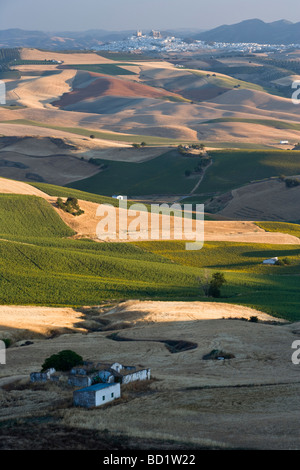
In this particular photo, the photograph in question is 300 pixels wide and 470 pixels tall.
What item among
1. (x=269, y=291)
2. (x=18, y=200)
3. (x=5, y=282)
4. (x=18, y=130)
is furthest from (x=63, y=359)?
(x=18, y=130)

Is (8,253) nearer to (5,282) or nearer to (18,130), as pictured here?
(5,282)

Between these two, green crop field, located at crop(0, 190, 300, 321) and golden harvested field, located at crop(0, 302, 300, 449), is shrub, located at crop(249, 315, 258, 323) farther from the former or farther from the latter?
green crop field, located at crop(0, 190, 300, 321)

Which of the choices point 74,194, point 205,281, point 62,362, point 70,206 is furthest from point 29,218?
point 62,362

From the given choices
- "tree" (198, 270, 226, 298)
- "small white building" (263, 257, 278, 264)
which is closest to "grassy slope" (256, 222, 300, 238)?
"small white building" (263, 257, 278, 264)

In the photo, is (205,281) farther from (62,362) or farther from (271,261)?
(62,362)

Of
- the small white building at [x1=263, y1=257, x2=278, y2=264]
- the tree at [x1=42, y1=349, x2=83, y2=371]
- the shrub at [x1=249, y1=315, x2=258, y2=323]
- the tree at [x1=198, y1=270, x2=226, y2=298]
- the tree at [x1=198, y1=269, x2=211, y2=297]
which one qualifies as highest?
the tree at [x1=42, y1=349, x2=83, y2=371]

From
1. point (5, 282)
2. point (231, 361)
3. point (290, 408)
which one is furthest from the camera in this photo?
point (5, 282)

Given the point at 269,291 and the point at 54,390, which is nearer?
the point at 54,390
